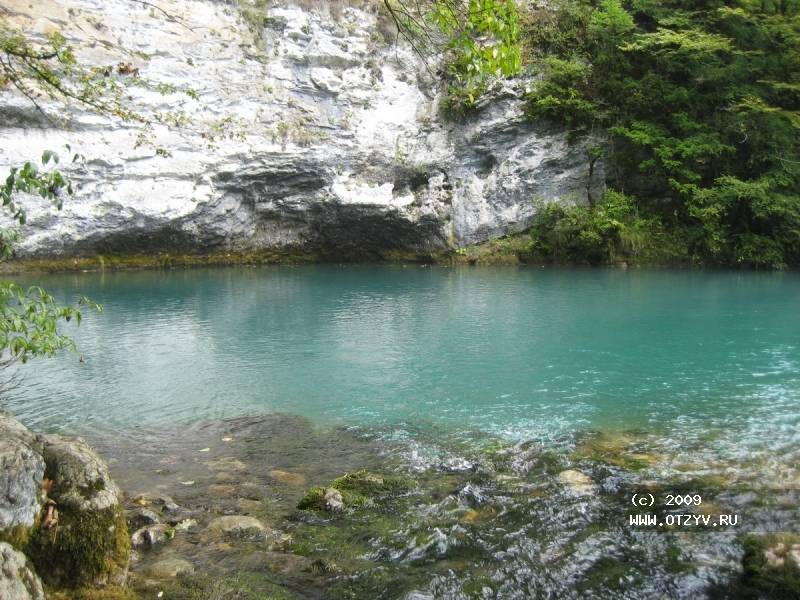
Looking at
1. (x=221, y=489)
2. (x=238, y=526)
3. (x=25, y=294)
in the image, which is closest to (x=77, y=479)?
(x=25, y=294)

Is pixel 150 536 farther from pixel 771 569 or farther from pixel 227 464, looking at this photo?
pixel 771 569

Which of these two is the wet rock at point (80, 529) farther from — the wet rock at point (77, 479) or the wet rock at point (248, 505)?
the wet rock at point (248, 505)

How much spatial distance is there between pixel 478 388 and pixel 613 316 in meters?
6.18

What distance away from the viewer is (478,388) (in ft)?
29.4

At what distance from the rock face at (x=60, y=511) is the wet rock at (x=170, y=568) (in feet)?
1.07

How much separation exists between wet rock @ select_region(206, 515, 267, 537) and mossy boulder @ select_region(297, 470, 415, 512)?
466 millimetres

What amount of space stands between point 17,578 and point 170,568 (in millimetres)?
1239

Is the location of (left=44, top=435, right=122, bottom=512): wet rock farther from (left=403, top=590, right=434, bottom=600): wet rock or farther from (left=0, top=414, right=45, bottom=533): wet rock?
(left=403, top=590, right=434, bottom=600): wet rock

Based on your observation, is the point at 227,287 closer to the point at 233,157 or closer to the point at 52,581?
the point at 233,157

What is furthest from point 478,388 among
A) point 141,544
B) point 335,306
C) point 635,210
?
point 635,210

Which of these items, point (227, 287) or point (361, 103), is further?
point (361, 103)

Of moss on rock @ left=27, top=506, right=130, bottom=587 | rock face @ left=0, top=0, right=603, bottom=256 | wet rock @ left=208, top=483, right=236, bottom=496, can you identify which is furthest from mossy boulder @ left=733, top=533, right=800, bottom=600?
rock face @ left=0, top=0, right=603, bottom=256

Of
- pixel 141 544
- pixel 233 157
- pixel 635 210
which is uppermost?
pixel 233 157

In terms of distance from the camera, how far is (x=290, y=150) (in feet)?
80.1
